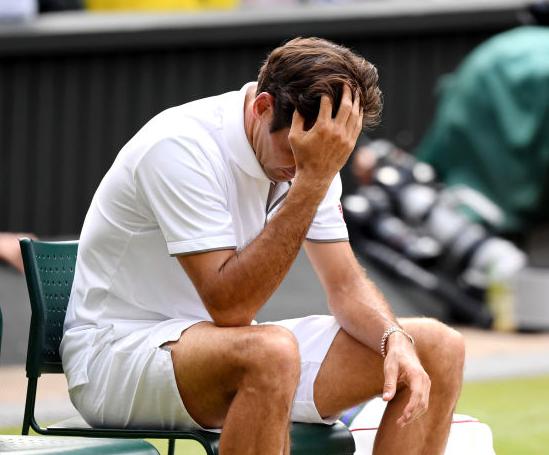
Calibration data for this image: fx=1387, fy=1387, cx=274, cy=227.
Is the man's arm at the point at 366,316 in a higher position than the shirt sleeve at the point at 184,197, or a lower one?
lower

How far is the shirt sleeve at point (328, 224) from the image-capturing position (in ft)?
12.7

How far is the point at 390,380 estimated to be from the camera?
3449 mm

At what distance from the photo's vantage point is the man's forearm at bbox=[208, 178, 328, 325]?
3.36 m

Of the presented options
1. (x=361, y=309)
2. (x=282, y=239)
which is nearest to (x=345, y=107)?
(x=282, y=239)

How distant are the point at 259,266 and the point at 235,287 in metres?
0.08

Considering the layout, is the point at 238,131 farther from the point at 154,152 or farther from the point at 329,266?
the point at 329,266

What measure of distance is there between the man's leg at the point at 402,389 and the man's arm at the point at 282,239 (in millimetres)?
418

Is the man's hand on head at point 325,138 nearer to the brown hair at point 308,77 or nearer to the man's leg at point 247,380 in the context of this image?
the brown hair at point 308,77

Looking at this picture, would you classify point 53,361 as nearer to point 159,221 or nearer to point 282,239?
point 159,221

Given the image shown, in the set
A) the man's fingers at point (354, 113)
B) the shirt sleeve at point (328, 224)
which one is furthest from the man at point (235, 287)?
the shirt sleeve at point (328, 224)

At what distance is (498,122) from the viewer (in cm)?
1019

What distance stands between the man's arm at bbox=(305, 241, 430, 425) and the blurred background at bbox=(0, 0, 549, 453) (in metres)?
5.34

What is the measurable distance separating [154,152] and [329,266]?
2.34ft

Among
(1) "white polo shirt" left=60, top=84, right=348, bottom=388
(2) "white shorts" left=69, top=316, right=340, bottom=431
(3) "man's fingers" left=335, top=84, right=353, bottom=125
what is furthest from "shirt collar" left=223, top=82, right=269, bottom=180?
(2) "white shorts" left=69, top=316, right=340, bottom=431
